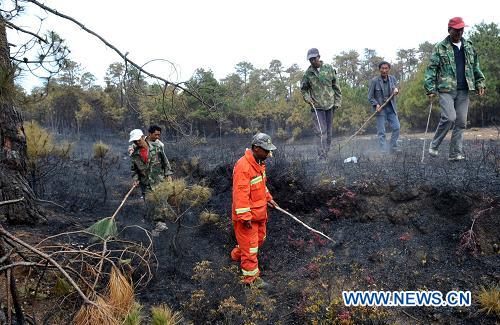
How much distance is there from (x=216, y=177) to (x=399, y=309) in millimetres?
4809

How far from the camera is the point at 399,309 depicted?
11.8 ft

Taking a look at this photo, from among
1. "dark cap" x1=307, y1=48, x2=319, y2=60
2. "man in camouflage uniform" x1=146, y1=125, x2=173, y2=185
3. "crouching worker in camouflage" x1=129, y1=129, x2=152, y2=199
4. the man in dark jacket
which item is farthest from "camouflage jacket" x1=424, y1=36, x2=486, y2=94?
"crouching worker in camouflage" x1=129, y1=129, x2=152, y2=199

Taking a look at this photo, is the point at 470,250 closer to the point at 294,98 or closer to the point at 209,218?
the point at 209,218

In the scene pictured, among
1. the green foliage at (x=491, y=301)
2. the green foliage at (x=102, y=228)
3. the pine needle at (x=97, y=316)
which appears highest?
the pine needle at (x=97, y=316)

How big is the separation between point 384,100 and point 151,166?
437 centimetres

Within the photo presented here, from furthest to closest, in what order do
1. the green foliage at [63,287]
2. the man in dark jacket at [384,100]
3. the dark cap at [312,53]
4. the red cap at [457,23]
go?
the man in dark jacket at [384,100]
the dark cap at [312,53]
the red cap at [457,23]
the green foliage at [63,287]

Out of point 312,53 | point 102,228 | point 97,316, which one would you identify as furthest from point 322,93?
point 97,316

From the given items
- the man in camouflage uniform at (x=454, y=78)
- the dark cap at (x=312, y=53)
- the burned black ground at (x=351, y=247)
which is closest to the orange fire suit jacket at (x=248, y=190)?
the burned black ground at (x=351, y=247)

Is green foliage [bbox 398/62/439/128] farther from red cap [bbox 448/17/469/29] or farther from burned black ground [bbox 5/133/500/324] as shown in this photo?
red cap [bbox 448/17/469/29]

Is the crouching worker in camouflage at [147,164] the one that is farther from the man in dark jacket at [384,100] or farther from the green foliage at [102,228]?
the man in dark jacket at [384,100]

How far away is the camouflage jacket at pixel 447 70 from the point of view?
17.0 feet

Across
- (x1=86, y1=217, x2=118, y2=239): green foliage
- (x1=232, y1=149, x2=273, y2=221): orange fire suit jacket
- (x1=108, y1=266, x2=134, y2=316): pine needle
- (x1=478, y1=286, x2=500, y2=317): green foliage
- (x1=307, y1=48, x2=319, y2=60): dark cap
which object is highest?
(x1=307, y1=48, x2=319, y2=60): dark cap

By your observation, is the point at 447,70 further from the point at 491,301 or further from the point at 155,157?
the point at 155,157

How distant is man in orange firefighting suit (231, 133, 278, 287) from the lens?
4.12 meters
